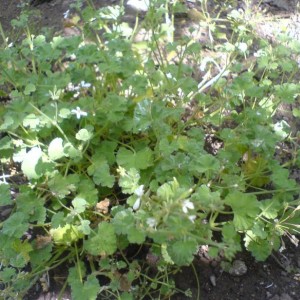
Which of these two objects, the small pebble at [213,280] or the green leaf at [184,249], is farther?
the small pebble at [213,280]

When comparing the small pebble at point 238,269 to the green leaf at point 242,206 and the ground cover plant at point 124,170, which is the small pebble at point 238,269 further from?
the green leaf at point 242,206

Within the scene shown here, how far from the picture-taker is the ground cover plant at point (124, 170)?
6.57 ft

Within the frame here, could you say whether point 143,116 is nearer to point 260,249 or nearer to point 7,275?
point 260,249

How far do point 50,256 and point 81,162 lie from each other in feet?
1.68

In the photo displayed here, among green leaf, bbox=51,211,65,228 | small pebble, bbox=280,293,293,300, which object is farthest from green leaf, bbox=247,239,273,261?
green leaf, bbox=51,211,65,228

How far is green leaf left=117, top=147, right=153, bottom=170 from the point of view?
7.29ft

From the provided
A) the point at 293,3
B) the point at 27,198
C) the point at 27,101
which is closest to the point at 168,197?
the point at 27,198

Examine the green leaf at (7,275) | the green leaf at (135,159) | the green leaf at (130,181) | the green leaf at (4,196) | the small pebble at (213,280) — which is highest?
the green leaf at (130,181)

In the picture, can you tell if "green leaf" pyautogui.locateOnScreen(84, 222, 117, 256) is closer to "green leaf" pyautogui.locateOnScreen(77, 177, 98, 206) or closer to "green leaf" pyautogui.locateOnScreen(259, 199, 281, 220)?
"green leaf" pyautogui.locateOnScreen(77, 177, 98, 206)

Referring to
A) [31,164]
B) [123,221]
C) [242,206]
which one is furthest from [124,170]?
[242,206]

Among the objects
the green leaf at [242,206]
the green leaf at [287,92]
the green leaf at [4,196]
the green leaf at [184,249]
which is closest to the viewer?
the green leaf at [184,249]

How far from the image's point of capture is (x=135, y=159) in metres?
2.25

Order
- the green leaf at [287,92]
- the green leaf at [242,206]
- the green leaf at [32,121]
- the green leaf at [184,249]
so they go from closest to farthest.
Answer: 1. the green leaf at [184,249]
2. the green leaf at [242,206]
3. the green leaf at [32,121]
4. the green leaf at [287,92]

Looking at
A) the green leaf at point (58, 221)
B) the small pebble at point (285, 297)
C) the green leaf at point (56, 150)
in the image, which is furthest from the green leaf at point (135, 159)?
the small pebble at point (285, 297)
